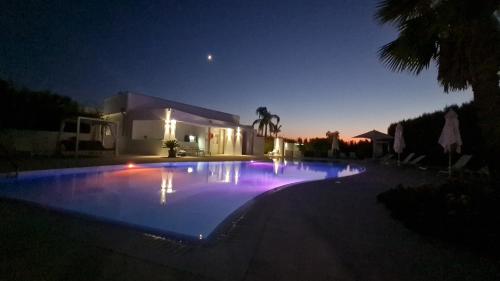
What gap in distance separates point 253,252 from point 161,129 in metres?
15.6

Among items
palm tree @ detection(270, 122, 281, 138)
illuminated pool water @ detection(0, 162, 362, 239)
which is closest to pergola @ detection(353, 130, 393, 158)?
illuminated pool water @ detection(0, 162, 362, 239)

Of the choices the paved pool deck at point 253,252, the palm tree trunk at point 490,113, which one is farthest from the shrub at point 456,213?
the palm tree trunk at point 490,113

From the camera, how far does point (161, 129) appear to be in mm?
17016

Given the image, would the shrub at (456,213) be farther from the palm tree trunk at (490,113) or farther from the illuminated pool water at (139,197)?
the illuminated pool water at (139,197)

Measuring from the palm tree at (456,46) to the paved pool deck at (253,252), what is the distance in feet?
6.49

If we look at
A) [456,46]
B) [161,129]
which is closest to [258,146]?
[161,129]

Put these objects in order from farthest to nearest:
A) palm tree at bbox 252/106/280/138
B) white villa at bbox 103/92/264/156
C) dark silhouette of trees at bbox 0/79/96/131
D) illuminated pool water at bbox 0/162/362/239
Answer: palm tree at bbox 252/106/280/138 < white villa at bbox 103/92/264/156 < dark silhouette of trees at bbox 0/79/96/131 < illuminated pool water at bbox 0/162/362/239

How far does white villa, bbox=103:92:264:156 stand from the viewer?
1625cm

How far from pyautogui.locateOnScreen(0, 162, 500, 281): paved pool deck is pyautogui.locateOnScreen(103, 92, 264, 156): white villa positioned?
500 inches

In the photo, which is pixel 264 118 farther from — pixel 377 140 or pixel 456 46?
pixel 456 46

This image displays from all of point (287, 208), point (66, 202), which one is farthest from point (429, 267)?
point (66, 202)

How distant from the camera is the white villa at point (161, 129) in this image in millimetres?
16250

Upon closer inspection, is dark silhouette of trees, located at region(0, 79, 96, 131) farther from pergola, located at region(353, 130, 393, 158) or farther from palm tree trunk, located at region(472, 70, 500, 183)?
pergola, located at region(353, 130, 393, 158)

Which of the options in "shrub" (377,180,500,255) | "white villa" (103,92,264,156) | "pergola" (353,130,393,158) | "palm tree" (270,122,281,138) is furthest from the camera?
Answer: "palm tree" (270,122,281,138)
